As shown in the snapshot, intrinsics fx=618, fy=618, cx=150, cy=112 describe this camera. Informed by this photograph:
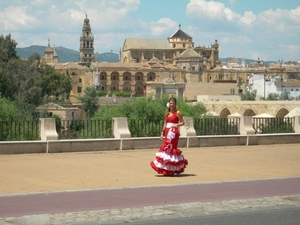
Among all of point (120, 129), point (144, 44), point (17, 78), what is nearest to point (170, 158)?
point (120, 129)

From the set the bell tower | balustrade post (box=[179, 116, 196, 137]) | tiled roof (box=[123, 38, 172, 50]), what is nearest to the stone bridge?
balustrade post (box=[179, 116, 196, 137])

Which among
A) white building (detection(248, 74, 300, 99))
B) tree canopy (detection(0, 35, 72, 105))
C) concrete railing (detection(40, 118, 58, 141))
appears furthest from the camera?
white building (detection(248, 74, 300, 99))

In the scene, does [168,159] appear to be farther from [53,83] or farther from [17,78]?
[53,83]

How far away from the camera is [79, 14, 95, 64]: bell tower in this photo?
17475 centimetres

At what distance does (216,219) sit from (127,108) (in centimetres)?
3041

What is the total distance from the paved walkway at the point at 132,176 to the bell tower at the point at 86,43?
158678 mm

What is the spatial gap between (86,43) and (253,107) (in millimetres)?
113450

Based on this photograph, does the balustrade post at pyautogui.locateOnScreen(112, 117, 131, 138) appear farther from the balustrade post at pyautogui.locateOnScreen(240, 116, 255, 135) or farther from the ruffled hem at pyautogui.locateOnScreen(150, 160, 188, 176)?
the ruffled hem at pyautogui.locateOnScreen(150, 160, 188, 176)

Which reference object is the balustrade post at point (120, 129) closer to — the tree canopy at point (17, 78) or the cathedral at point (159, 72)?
the tree canopy at point (17, 78)

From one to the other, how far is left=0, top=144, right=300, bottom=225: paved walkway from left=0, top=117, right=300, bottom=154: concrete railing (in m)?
0.43

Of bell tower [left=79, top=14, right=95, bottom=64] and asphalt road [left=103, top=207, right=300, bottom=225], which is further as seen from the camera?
bell tower [left=79, top=14, right=95, bottom=64]

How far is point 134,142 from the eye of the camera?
61.7 ft

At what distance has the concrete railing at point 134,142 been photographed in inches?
676

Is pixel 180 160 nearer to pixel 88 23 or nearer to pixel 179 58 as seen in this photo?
pixel 179 58
